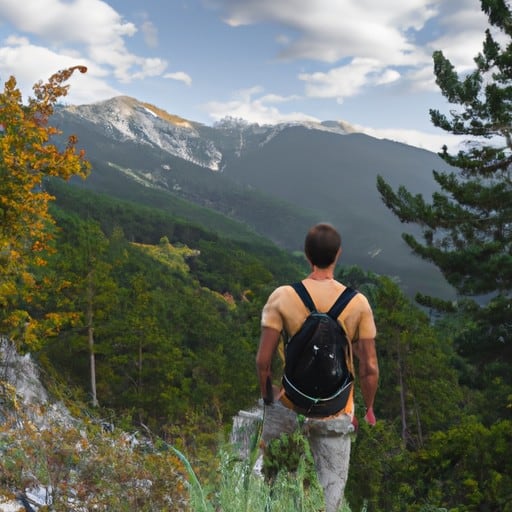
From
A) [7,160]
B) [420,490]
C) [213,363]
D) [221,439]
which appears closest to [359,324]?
[221,439]

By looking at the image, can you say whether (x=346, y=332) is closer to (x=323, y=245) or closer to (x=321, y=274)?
(x=321, y=274)

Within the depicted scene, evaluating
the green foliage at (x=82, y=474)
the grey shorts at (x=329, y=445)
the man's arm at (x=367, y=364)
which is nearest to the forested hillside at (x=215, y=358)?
the green foliage at (x=82, y=474)

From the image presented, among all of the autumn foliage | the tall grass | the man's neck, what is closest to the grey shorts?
the tall grass

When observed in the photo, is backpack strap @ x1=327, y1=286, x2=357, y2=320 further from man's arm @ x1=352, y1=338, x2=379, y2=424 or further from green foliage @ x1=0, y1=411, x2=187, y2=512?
green foliage @ x1=0, y1=411, x2=187, y2=512

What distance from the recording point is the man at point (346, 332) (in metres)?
2.94

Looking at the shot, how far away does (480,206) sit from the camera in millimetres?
13430

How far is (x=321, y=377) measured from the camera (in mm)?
2938

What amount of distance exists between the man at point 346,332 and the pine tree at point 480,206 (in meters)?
10.6

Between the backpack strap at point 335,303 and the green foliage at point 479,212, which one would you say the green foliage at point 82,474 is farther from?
the green foliage at point 479,212

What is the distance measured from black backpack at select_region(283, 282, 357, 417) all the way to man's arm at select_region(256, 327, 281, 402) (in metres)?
0.09

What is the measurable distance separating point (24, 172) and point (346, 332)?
22.1 feet

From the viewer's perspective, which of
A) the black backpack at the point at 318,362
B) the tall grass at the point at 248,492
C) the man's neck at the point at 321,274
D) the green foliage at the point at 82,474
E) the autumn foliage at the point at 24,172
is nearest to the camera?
the tall grass at the point at 248,492

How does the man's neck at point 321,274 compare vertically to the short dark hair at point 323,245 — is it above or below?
below

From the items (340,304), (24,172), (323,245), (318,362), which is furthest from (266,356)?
(24,172)
